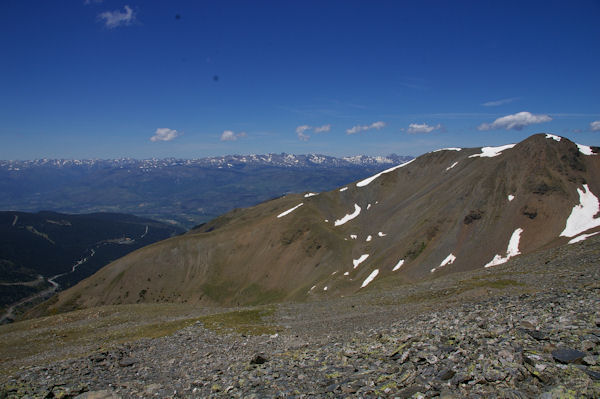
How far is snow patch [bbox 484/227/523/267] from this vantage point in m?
79.4

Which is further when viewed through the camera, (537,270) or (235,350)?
(537,270)

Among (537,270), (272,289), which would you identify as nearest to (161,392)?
(537,270)

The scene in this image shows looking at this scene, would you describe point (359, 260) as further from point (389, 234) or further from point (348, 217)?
point (348, 217)

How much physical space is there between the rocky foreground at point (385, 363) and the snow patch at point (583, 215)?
5792cm

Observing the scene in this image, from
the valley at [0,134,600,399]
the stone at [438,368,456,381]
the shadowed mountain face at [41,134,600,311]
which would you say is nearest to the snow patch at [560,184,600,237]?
the shadowed mountain face at [41,134,600,311]

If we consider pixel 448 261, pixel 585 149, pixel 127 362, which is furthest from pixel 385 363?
pixel 585 149

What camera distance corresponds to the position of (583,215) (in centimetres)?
8631

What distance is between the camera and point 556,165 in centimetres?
10762

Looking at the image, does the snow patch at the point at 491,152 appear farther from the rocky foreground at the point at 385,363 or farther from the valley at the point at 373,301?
the rocky foreground at the point at 385,363

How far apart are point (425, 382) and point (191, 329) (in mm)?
32985

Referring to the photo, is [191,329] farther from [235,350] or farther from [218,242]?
[218,242]

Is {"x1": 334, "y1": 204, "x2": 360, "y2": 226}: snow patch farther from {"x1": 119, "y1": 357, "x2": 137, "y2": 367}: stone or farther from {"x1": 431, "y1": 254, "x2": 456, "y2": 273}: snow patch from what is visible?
{"x1": 119, "y1": 357, "x2": 137, "y2": 367}: stone

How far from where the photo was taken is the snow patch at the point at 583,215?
3158 inches

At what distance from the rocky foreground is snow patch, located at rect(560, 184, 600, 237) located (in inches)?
2280
